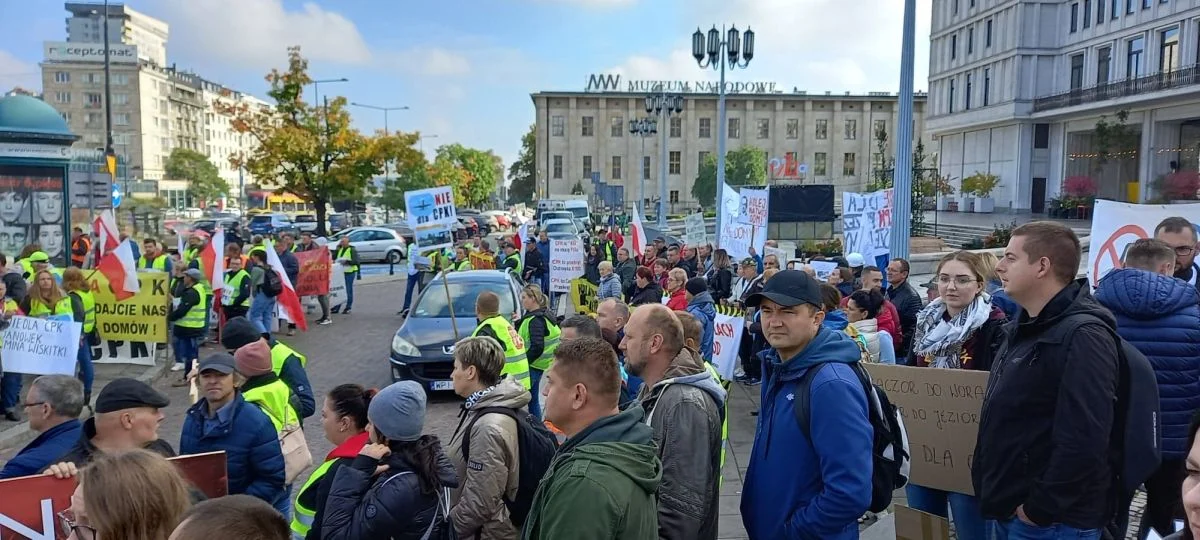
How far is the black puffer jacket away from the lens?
317cm

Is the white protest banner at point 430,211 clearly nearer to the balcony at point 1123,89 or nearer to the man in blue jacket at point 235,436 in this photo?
the man in blue jacket at point 235,436

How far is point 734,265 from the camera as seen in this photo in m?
16.6

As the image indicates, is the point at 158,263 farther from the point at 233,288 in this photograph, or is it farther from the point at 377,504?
the point at 377,504

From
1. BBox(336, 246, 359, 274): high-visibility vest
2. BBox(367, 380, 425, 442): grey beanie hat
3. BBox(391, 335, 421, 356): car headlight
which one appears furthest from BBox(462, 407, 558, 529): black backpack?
BBox(336, 246, 359, 274): high-visibility vest

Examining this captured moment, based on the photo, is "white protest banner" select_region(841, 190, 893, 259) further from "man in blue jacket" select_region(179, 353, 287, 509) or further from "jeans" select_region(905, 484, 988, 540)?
"man in blue jacket" select_region(179, 353, 287, 509)

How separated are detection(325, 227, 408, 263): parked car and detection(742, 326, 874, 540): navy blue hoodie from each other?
3102 cm

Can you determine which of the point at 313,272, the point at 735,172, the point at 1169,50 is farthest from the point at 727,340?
the point at 735,172

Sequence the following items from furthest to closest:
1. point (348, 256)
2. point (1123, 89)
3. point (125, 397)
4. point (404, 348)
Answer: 1. point (1123, 89)
2. point (348, 256)
3. point (404, 348)
4. point (125, 397)

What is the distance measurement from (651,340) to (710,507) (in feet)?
2.39

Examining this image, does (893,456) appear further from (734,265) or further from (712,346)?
(734,265)

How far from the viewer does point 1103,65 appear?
49250mm

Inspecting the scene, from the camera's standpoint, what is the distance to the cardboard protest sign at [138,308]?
1121 cm

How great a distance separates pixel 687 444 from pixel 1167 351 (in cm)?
231

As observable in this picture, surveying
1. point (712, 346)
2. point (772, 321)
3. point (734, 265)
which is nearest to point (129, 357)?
point (712, 346)
